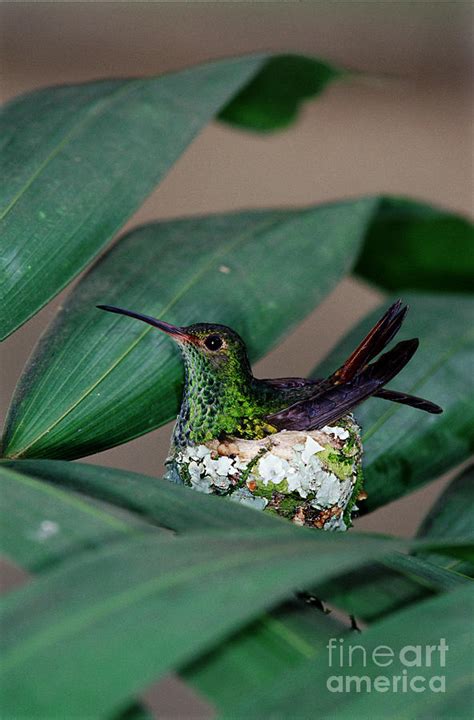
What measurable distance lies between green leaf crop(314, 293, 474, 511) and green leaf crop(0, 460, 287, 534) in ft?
1.11

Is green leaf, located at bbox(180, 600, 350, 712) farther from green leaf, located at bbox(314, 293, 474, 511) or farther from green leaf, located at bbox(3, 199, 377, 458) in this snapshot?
green leaf, located at bbox(314, 293, 474, 511)

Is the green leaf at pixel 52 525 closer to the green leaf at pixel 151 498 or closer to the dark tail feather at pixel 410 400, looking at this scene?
the green leaf at pixel 151 498

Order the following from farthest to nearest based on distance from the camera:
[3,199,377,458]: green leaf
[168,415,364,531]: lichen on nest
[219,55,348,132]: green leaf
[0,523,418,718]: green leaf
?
[219,55,348,132]: green leaf < [168,415,364,531]: lichen on nest < [3,199,377,458]: green leaf < [0,523,418,718]: green leaf

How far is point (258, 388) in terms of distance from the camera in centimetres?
81

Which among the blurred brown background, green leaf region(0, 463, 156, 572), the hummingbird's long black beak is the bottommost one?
the blurred brown background

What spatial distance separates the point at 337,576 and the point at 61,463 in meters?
0.21

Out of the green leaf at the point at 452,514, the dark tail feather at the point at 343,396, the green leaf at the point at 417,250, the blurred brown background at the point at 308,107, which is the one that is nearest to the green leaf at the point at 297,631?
the dark tail feather at the point at 343,396

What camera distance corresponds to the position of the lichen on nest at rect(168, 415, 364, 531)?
78 centimetres

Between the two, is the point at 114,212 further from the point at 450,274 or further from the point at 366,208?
the point at 450,274

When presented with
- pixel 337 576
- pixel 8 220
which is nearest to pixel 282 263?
pixel 8 220

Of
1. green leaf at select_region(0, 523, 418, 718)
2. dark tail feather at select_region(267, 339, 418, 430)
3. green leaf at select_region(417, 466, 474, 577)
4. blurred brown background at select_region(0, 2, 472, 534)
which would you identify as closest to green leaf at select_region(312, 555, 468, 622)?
green leaf at select_region(0, 523, 418, 718)

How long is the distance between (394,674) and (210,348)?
41 centimetres

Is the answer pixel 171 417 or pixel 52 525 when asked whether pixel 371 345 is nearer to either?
pixel 171 417

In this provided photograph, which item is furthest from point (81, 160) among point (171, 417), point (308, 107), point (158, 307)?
point (308, 107)
